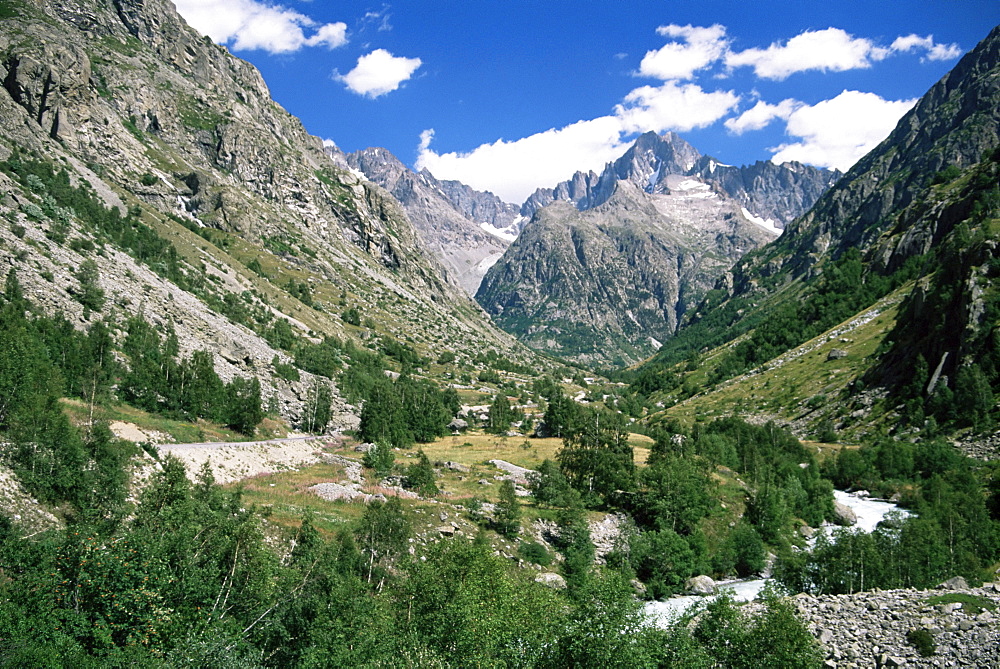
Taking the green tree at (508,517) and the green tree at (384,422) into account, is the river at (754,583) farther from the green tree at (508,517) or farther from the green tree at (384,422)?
the green tree at (384,422)

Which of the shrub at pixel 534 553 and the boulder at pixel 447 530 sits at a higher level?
the boulder at pixel 447 530

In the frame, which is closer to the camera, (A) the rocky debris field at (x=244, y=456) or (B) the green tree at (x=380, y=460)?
(A) the rocky debris field at (x=244, y=456)

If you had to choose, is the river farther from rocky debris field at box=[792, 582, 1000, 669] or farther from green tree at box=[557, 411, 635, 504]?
green tree at box=[557, 411, 635, 504]

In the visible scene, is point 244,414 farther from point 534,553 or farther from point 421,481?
point 534,553

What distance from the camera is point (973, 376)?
81.5 m

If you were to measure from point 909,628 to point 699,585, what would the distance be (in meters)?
19.0

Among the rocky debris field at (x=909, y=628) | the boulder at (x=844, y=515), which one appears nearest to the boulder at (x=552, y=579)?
the rocky debris field at (x=909, y=628)

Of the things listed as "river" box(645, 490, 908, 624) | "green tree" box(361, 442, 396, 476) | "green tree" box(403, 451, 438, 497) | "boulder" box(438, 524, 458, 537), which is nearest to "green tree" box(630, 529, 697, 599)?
"river" box(645, 490, 908, 624)

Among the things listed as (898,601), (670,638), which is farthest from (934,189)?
(670,638)

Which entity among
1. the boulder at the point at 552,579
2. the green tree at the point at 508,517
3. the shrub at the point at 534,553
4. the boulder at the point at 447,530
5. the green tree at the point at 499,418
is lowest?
the boulder at the point at 552,579

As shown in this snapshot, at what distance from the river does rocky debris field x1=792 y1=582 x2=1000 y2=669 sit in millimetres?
6061

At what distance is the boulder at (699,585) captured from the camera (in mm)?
49938

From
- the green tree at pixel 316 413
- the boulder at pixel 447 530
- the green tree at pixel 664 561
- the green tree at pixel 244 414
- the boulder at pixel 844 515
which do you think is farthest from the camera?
the green tree at pixel 316 413

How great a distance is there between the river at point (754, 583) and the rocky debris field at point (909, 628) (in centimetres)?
606
